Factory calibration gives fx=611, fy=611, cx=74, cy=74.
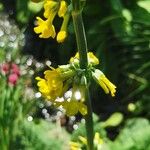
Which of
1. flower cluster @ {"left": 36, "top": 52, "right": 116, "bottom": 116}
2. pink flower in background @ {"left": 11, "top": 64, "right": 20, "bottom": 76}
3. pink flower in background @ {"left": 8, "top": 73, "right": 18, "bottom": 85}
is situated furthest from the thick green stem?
pink flower in background @ {"left": 11, "top": 64, "right": 20, "bottom": 76}

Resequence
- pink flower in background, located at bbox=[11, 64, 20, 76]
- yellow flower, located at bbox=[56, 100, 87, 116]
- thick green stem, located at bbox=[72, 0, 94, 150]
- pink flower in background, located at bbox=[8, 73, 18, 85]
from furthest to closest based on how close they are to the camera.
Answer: pink flower in background, located at bbox=[11, 64, 20, 76] < pink flower in background, located at bbox=[8, 73, 18, 85] < yellow flower, located at bbox=[56, 100, 87, 116] < thick green stem, located at bbox=[72, 0, 94, 150]

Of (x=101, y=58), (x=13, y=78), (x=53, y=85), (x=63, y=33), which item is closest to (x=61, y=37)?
(x=63, y=33)

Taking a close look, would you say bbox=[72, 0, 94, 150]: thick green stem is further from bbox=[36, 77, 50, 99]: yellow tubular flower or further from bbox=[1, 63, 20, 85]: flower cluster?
bbox=[1, 63, 20, 85]: flower cluster

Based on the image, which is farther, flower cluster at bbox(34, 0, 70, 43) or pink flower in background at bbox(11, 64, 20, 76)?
pink flower in background at bbox(11, 64, 20, 76)

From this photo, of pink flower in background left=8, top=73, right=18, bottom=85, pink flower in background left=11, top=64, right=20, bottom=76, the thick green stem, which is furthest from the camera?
pink flower in background left=11, top=64, right=20, bottom=76

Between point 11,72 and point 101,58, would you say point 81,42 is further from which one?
point 101,58

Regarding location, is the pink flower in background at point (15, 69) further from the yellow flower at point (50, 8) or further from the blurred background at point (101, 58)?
the yellow flower at point (50, 8)
